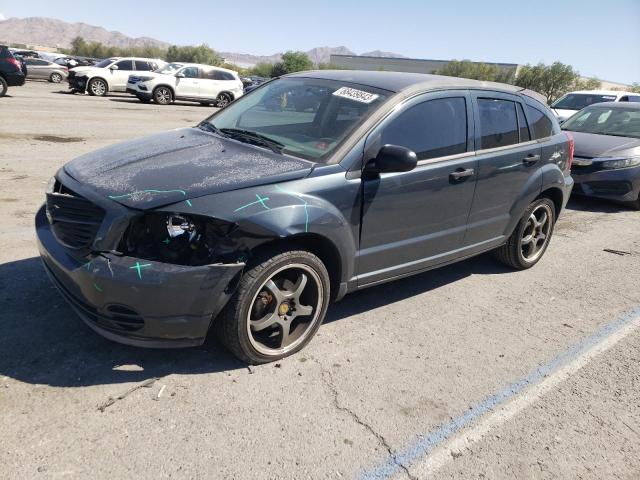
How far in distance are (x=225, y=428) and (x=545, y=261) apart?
4.29 meters

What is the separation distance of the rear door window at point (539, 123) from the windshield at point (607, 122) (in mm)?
4568

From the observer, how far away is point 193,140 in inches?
149

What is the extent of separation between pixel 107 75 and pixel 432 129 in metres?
22.3

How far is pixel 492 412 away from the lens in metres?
2.94

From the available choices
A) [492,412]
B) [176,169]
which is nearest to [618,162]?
[492,412]

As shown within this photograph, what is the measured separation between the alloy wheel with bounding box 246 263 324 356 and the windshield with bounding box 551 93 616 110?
13637 mm

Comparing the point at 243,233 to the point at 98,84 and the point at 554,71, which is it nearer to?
the point at 98,84

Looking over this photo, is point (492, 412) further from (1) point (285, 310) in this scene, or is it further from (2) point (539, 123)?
(2) point (539, 123)

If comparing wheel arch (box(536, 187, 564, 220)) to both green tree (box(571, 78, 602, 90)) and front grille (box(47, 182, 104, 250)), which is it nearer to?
front grille (box(47, 182, 104, 250))

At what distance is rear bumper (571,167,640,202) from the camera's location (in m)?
7.87

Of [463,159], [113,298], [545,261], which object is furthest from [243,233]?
[545,261]

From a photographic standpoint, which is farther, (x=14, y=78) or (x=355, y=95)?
(x=14, y=78)

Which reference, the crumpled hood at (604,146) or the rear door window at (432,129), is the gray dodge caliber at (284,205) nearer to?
the rear door window at (432,129)

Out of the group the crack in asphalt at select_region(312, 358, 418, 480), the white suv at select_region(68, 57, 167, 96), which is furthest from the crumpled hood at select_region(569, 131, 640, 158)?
the white suv at select_region(68, 57, 167, 96)
